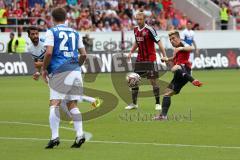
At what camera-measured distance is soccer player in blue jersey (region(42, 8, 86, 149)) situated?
1313cm

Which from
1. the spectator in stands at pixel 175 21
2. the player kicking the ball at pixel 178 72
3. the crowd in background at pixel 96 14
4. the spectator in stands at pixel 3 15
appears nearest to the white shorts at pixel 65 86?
the player kicking the ball at pixel 178 72

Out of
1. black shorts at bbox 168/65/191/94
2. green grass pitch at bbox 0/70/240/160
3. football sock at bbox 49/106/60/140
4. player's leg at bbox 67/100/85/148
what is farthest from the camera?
black shorts at bbox 168/65/191/94

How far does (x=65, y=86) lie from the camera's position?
1341 cm

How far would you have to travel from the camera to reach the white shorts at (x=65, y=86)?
13.3 metres

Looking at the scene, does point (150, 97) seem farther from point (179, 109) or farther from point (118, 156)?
point (118, 156)

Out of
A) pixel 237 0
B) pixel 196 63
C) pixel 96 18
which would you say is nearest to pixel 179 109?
pixel 196 63

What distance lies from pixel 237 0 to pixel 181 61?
34.1m

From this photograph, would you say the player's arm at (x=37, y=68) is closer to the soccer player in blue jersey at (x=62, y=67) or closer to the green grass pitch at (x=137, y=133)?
the green grass pitch at (x=137, y=133)

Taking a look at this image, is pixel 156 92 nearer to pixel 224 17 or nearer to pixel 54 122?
pixel 54 122

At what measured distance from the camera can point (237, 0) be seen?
51250mm

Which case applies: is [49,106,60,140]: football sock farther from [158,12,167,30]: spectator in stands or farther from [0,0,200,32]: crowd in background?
[158,12,167,30]: spectator in stands

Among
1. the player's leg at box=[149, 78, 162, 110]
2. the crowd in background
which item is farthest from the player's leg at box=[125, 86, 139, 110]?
the crowd in background

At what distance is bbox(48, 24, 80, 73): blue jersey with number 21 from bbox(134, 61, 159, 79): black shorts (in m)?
7.45

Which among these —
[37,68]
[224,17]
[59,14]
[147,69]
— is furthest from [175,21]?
[59,14]
